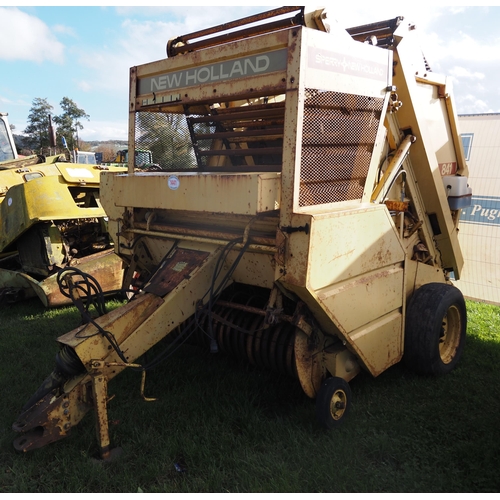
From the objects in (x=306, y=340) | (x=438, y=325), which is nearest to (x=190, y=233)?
(x=306, y=340)

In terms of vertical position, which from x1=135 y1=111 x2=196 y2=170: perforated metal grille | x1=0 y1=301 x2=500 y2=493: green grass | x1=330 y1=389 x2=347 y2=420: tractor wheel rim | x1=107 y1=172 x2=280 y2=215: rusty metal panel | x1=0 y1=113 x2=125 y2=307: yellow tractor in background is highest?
x1=135 y1=111 x2=196 y2=170: perforated metal grille

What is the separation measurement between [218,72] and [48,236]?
3262 millimetres

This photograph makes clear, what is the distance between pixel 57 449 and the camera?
2.80m

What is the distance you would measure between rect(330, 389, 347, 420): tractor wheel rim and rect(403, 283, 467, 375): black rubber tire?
2.88ft

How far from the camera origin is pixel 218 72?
2.99 metres

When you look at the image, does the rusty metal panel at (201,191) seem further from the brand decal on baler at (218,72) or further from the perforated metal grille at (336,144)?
the brand decal on baler at (218,72)

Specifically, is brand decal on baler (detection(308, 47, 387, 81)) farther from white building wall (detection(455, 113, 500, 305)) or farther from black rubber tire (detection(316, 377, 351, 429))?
white building wall (detection(455, 113, 500, 305))

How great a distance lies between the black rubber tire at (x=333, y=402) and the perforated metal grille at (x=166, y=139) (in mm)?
2086

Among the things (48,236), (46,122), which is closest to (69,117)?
(46,122)

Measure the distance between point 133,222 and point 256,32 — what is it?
163 cm

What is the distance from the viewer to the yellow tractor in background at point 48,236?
5230 millimetres

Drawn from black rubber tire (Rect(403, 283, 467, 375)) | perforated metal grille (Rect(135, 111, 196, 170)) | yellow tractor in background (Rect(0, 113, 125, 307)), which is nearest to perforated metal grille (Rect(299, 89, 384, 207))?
black rubber tire (Rect(403, 283, 467, 375))

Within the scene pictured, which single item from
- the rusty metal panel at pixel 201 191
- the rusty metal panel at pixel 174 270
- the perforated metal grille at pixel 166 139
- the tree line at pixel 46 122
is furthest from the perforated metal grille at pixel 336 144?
the tree line at pixel 46 122

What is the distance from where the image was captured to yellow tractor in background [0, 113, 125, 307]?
523 cm
